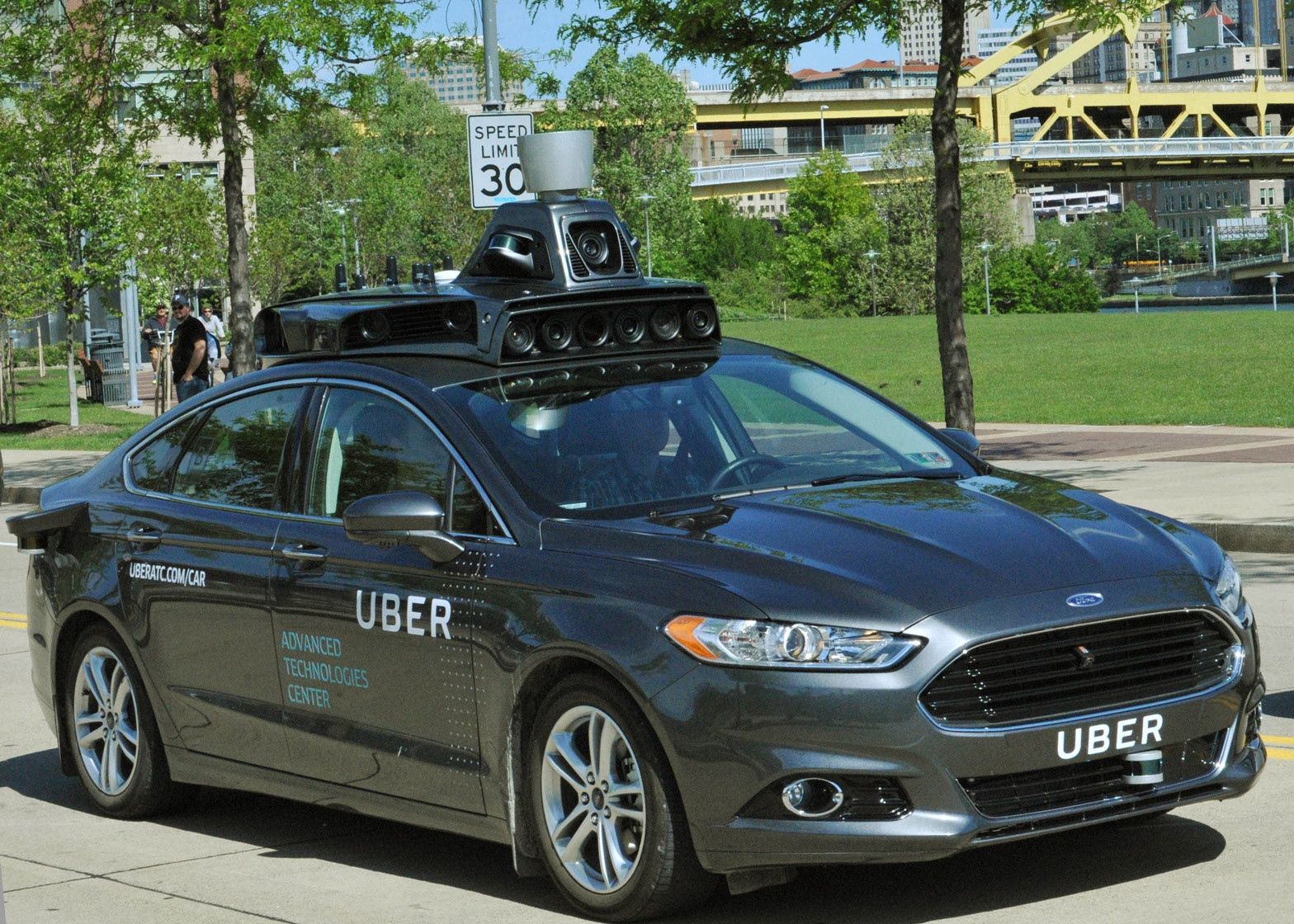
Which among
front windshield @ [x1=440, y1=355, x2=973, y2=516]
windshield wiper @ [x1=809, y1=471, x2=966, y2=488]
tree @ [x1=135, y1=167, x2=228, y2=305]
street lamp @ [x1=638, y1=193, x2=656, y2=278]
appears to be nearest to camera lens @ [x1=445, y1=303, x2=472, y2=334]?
front windshield @ [x1=440, y1=355, x2=973, y2=516]

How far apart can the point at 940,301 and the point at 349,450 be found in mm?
9576

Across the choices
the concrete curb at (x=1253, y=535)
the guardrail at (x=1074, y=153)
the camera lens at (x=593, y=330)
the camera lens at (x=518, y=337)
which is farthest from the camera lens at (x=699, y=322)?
the guardrail at (x=1074, y=153)

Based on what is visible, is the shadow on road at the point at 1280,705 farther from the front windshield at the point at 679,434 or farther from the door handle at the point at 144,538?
the door handle at the point at 144,538

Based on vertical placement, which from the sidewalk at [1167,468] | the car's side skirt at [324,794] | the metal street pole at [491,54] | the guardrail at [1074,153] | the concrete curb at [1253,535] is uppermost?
the guardrail at [1074,153]

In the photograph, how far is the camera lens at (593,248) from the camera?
21.5ft

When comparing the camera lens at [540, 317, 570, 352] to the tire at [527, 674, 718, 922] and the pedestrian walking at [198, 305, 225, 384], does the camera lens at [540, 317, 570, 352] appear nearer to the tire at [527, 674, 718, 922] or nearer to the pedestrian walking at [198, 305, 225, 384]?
the tire at [527, 674, 718, 922]

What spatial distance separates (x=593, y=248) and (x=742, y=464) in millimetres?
1465

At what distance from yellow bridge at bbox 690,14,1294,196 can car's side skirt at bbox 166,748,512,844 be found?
8857 cm

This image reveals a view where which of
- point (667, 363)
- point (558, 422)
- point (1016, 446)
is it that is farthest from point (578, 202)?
point (1016, 446)

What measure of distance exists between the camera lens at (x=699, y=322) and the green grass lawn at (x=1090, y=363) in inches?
685

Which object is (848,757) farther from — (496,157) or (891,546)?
(496,157)

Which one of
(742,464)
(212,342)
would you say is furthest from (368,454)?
(212,342)

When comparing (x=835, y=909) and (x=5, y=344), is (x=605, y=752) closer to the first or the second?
(x=835, y=909)

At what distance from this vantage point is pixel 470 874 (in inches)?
214
